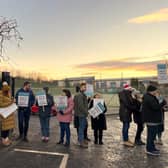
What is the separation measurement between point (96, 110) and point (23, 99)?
2181 millimetres

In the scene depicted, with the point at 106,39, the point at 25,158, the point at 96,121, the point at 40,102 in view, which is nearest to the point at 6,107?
the point at 40,102

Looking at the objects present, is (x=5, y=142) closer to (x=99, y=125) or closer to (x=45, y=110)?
(x=45, y=110)

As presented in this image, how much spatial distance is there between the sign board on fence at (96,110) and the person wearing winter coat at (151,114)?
1452mm

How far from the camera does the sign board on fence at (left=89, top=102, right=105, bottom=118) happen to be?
9242mm

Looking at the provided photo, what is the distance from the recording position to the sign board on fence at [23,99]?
9.46 meters

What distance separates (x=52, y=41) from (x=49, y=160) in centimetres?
1238

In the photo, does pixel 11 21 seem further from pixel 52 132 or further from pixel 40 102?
pixel 52 132

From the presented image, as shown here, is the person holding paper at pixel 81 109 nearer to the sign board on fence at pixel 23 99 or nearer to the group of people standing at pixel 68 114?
the group of people standing at pixel 68 114

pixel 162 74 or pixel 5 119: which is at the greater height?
pixel 162 74

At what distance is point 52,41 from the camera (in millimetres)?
18922

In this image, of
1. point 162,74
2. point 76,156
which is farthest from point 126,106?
point 162,74

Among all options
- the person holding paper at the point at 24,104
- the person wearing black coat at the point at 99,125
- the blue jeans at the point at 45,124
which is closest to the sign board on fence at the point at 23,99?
the person holding paper at the point at 24,104

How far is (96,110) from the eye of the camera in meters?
9.27

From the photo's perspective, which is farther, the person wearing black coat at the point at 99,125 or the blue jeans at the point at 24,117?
the blue jeans at the point at 24,117
